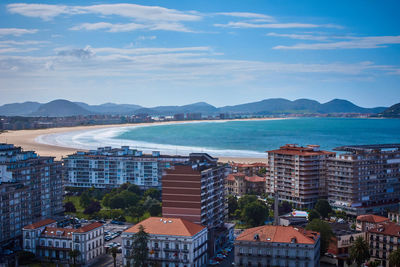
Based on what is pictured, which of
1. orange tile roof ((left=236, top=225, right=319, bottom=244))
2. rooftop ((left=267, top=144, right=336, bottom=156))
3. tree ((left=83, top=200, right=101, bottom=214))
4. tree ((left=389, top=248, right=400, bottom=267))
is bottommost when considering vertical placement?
tree ((left=83, top=200, right=101, bottom=214))

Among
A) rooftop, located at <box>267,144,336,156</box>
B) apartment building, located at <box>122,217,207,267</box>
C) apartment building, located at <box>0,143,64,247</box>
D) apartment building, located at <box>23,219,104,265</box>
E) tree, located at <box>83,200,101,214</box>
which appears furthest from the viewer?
rooftop, located at <box>267,144,336,156</box>

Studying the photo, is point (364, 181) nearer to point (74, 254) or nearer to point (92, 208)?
point (92, 208)

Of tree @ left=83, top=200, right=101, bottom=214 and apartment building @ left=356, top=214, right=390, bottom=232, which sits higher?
apartment building @ left=356, top=214, right=390, bottom=232

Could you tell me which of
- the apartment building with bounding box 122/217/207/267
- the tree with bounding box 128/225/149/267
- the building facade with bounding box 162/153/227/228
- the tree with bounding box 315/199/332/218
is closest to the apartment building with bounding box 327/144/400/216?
the tree with bounding box 315/199/332/218

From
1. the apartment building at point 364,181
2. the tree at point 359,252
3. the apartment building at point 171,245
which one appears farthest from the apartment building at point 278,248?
the apartment building at point 364,181

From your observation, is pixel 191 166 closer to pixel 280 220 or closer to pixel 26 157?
pixel 280 220

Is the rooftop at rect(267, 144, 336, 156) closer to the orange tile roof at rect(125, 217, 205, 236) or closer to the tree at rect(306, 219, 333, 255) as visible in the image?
the tree at rect(306, 219, 333, 255)

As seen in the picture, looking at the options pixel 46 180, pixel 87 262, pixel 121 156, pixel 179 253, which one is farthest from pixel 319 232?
pixel 121 156
